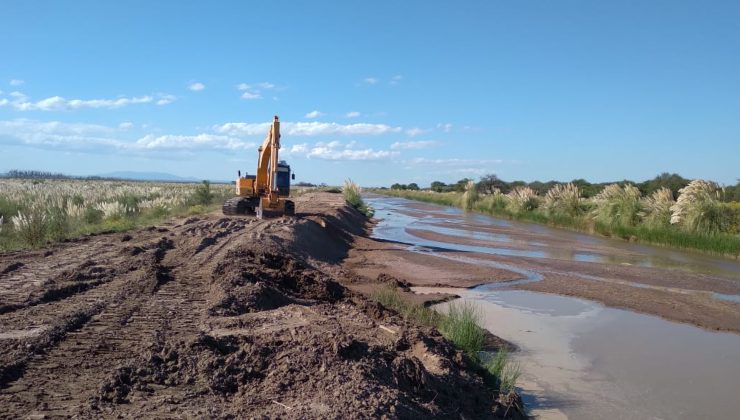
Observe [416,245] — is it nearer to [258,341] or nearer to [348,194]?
[258,341]

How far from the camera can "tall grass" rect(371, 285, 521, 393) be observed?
7059mm

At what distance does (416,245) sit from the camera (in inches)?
963

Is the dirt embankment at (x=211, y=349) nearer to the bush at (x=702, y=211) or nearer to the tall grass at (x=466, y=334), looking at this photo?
the tall grass at (x=466, y=334)

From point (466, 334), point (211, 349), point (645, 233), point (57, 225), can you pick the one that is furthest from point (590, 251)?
point (211, 349)

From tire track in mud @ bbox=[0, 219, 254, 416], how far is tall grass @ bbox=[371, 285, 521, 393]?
333 cm

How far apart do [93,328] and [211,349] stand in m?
1.94

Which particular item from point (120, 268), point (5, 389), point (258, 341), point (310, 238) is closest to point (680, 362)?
point (258, 341)

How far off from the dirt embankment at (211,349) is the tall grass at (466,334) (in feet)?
1.75

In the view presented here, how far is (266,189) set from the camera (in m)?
25.7

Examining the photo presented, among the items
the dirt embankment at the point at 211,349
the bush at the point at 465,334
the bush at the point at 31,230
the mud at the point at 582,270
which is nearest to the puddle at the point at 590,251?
the mud at the point at 582,270

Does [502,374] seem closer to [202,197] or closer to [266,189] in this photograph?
[266,189]

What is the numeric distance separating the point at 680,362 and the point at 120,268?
9.85 meters

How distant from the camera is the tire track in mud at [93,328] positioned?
16.3ft

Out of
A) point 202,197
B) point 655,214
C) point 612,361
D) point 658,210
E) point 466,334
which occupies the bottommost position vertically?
point 612,361
